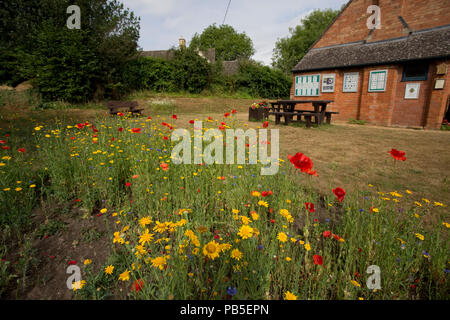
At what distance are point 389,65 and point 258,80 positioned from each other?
475 inches

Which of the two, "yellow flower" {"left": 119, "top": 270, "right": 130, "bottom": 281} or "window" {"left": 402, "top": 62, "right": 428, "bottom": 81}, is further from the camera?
"window" {"left": 402, "top": 62, "right": 428, "bottom": 81}

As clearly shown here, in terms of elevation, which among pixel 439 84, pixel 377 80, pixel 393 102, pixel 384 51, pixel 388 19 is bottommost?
pixel 393 102

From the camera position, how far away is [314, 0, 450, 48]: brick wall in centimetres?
1016

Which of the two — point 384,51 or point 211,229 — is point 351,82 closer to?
point 384,51

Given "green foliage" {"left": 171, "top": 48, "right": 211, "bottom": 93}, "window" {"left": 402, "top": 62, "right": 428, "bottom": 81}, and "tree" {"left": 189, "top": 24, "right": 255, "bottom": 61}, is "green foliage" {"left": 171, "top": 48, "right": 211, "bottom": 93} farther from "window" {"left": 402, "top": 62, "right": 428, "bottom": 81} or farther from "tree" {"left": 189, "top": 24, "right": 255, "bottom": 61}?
"tree" {"left": 189, "top": 24, "right": 255, "bottom": 61}

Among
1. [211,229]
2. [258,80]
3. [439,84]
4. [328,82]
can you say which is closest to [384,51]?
[328,82]

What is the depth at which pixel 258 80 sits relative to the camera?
21.3 metres

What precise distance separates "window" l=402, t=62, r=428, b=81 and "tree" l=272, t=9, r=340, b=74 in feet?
103

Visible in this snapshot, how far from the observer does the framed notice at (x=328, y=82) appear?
521 inches

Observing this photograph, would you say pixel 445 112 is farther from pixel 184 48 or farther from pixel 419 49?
pixel 184 48

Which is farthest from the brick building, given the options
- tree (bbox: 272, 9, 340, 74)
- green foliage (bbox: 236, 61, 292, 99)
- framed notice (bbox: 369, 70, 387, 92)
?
tree (bbox: 272, 9, 340, 74)

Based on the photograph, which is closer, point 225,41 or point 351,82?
point 351,82

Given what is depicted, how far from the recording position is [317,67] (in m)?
13.8
